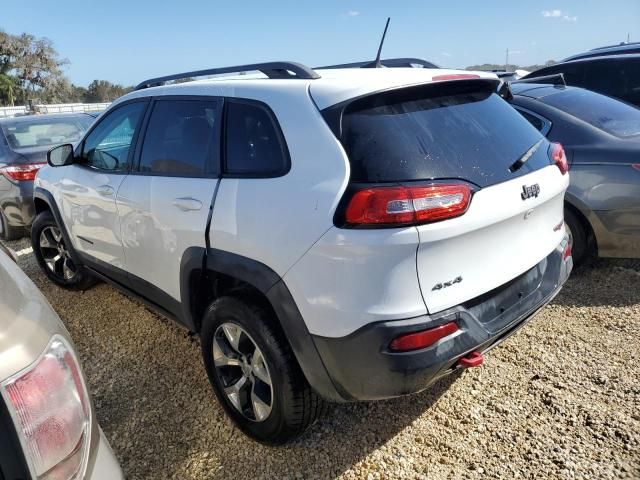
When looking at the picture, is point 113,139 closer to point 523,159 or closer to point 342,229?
point 342,229

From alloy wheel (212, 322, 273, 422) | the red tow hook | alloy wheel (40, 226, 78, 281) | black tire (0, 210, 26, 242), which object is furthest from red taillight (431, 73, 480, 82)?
black tire (0, 210, 26, 242)

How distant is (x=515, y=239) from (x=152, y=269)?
79.4 inches

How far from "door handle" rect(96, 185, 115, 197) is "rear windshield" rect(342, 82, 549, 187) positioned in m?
1.89

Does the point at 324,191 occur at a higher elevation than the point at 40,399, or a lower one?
higher

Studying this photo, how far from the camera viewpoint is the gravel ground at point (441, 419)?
90.7 inches

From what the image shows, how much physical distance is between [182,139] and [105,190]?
Answer: 84cm

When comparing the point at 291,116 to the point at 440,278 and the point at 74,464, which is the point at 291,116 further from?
the point at 74,464

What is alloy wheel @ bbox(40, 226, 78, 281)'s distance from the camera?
171 inches

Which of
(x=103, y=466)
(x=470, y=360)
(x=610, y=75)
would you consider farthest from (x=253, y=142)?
(x=610, y=75)

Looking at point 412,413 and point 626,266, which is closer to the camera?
point 412,413

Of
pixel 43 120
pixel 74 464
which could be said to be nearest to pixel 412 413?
pixel 74 464

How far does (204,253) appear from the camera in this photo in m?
2.45

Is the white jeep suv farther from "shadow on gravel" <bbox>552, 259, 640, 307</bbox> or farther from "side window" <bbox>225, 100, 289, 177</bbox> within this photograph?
"shadow on gravel" <bbox>552, 259, 640, 307</bbox>

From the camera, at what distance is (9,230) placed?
19.8ft
